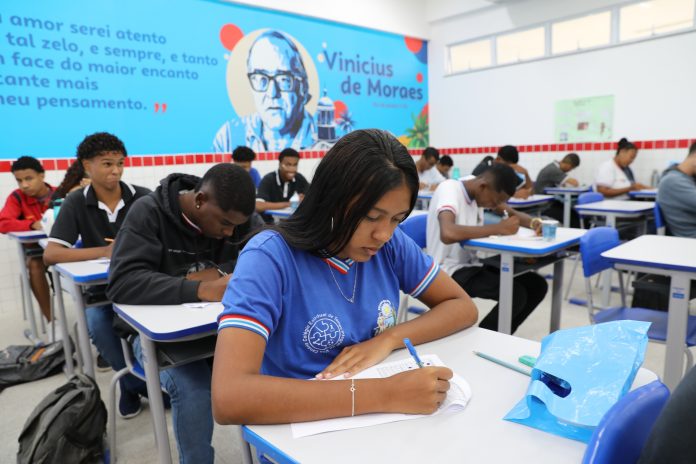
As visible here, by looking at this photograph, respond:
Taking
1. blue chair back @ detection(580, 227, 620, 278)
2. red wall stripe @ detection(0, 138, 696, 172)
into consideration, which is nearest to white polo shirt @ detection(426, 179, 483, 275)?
blue chair back @ detection(580, 227, 620, 278)

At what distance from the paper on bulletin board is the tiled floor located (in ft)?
11.9

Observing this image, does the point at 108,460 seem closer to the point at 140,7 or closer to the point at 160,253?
the point at 160,253

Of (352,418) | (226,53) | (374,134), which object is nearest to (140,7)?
(226,53)

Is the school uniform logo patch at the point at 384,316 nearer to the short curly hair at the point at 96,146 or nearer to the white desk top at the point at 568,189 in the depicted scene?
the short curly hair at the point at 96,146

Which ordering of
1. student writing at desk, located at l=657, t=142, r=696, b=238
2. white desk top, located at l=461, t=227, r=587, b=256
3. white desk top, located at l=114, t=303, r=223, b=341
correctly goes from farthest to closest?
student writing at desk, located at l=657, t=142, r=696, b=238 → white desk top, located at l=461, t=227, r=587, b=256 → white desk top, located at l=114, t=303, r=223, b=341

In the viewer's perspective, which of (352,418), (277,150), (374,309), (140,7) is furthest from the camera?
(277,150)

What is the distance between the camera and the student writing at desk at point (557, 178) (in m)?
6.20

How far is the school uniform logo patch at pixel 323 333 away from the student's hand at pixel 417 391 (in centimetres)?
24

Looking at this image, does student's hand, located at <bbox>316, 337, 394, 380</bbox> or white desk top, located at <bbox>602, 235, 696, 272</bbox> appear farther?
white desk top, located at <bbox>602, 235, 696, 272</bbox>

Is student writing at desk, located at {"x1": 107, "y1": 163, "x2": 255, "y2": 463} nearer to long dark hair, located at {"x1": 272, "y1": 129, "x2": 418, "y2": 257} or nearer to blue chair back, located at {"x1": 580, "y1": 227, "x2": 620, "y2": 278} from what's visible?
long dark hair, located at {"x1": 272, "y1": 129, "x2": 418, "y2": 257}

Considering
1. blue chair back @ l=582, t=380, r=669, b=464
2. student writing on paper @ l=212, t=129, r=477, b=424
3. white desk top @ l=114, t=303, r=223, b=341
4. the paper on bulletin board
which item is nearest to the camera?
blue chair back @ l=582, t=380, r=669, b=464

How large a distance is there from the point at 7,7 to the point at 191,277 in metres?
4.04

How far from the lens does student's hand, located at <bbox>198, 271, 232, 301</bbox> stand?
165cm

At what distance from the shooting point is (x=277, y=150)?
614 cm
